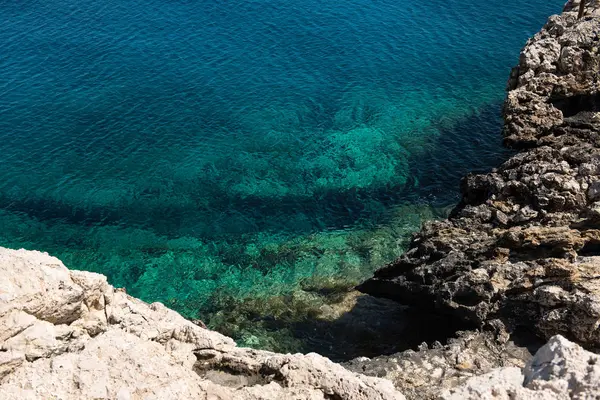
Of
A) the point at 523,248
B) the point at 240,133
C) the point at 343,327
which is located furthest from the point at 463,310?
the point at 240,133

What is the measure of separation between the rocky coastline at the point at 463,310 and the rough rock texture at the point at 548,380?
28mm

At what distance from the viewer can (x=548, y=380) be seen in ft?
32.4

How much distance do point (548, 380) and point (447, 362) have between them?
10001 millimetres

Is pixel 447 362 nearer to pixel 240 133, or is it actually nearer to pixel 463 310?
pixel 463 310

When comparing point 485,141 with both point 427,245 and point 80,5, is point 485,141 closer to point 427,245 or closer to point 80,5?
point 427,245

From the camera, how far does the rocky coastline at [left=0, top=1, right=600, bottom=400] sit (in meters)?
12.1

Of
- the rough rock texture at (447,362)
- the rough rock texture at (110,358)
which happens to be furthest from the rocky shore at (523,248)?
the rough rock texture at (110,358)

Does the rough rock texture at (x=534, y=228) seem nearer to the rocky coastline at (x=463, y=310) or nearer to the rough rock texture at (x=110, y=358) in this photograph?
the rocky coastline at (x=463, y=310)

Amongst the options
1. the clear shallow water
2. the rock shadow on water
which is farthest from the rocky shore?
the clear shallow water

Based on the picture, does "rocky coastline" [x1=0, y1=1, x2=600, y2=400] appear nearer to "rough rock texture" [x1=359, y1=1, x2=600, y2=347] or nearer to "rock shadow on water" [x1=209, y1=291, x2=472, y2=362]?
"rough rock texture" [x1=359, y1=1, x2=600, y2=347]

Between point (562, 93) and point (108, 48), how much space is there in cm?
4407

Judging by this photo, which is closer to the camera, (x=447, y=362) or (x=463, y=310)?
(x=447, y=362)

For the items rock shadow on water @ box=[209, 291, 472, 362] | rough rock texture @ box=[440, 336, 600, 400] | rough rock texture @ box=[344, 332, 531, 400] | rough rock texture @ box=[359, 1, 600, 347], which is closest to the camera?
rough rock texture @ box=[440, 336, 600, 400]

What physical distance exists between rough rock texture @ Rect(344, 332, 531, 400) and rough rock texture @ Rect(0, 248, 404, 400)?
5447 mm
